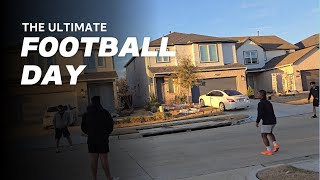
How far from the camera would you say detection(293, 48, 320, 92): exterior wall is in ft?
31.3

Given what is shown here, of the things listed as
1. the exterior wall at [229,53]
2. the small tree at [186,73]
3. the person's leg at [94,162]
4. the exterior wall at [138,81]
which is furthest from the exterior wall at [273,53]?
the person's leg at [94,162]

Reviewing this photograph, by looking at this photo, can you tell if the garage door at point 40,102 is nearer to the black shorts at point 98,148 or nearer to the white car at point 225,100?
the black shorts at point 98,148

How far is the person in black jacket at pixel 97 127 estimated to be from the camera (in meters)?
4.46

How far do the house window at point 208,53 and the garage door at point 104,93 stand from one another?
3.44m

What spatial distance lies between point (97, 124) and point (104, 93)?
1.62ft

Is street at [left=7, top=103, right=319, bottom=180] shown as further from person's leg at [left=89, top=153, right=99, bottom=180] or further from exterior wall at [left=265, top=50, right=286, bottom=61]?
exterior wall at [left=265, top=50, right=286, bottom=61]

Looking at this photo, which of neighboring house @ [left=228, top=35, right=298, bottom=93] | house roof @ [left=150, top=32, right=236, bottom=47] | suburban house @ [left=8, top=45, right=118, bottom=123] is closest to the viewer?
suburban house @ [left=8, top=45, right=118, bottom=123]

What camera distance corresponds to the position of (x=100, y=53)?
4.48 meters

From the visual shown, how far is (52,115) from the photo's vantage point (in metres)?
4.65

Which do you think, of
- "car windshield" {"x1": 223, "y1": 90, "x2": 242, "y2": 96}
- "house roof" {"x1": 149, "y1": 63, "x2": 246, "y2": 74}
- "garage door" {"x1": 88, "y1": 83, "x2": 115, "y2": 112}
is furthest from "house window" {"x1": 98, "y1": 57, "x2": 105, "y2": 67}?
"car windshield" {"x1": 223, "y1": 90, "x2": 242, "y2": 96}

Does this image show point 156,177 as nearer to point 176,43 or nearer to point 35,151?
point 35,151

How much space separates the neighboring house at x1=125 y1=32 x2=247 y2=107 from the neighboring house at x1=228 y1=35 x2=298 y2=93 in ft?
0.74

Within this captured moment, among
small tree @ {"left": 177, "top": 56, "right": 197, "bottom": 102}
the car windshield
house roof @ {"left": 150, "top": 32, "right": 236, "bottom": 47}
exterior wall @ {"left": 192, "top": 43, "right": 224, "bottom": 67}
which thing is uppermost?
house roof @ {"left": 150, "top": 32, "right": 236, "bottom": 47}

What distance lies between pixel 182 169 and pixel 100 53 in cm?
238
